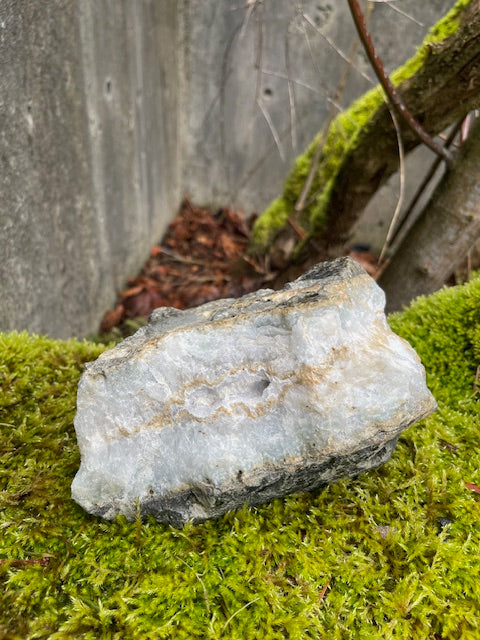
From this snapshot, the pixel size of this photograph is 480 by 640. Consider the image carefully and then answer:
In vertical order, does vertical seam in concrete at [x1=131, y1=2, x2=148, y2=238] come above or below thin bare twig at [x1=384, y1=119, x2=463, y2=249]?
below

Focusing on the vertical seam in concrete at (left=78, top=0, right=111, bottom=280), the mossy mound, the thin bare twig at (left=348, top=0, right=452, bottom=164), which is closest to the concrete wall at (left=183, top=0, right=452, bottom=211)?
the vertical seam in concrete at (left=78, top=0, right=111, bottom=280)

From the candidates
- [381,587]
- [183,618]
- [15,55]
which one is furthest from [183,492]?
[15,55]

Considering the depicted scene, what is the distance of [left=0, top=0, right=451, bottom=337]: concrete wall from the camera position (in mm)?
2770

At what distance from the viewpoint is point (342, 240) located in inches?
157

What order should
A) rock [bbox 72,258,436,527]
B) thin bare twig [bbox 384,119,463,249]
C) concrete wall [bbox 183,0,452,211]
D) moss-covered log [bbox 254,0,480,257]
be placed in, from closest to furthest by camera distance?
rock [bbox 72,258,436,527] < moss-covered log [bbox 254,0,480,257] < thin bare twig [bbox 384,119,463,249] < concrete wall [bbox 183,0,452,211]

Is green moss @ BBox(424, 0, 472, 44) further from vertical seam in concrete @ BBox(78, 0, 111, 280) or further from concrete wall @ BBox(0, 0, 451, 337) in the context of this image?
vertical seam in concrete @ BBox(78, 0, 111, 280)

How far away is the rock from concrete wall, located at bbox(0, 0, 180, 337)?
1442 millimetres

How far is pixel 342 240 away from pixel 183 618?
123 inches

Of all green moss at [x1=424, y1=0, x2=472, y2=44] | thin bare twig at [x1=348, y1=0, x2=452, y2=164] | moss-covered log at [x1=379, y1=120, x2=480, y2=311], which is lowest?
moss-covered log at [x1=379, y1=120, x2=480, y2=311]

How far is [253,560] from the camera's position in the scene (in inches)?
63.2

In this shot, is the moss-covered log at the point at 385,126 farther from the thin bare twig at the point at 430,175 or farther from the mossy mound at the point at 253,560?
the mossy mound at the point at 253,560

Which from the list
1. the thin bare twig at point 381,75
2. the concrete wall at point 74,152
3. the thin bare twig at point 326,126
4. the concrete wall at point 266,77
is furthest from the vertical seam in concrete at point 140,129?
the thin bare twig at point 381,75

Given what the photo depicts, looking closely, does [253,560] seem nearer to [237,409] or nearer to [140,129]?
[237,409]

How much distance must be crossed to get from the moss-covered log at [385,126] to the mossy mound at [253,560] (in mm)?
1997
